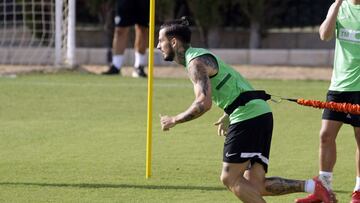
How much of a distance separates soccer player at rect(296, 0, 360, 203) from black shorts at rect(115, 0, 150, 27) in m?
8.74

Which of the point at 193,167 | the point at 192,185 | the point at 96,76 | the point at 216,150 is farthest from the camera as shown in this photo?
the point at 96,76

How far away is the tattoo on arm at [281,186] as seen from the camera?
7625 mm

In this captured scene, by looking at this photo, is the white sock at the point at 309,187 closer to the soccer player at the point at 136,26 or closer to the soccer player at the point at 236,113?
the soccer player at the point at 236,113

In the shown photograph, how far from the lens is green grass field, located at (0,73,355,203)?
8672mm

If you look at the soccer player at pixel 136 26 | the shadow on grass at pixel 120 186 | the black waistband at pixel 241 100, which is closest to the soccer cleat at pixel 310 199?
the shadow on grass at pixel 120 186

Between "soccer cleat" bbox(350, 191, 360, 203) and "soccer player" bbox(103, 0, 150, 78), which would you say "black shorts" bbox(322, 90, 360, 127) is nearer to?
"soccer cleat" bbox(350, 191, 360, 203)

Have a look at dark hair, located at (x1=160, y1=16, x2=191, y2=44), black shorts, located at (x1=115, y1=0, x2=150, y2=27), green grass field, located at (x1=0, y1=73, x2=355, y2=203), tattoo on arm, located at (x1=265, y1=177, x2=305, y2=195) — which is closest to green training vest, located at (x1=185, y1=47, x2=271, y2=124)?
dark hair, located at (x1=160, y1=16, x2=191, y2=44)

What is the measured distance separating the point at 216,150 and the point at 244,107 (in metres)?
3.48

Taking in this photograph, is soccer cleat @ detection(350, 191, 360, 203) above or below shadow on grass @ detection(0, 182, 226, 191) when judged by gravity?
above

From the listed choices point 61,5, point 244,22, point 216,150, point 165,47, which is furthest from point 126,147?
point 244,22

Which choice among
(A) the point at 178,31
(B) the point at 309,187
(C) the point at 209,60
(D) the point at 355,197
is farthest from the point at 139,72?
(C) the point at 209,60

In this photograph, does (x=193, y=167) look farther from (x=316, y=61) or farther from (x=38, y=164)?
(x=316, y=61)

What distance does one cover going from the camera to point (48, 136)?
454 inches

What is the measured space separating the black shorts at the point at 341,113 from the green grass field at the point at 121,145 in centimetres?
68
